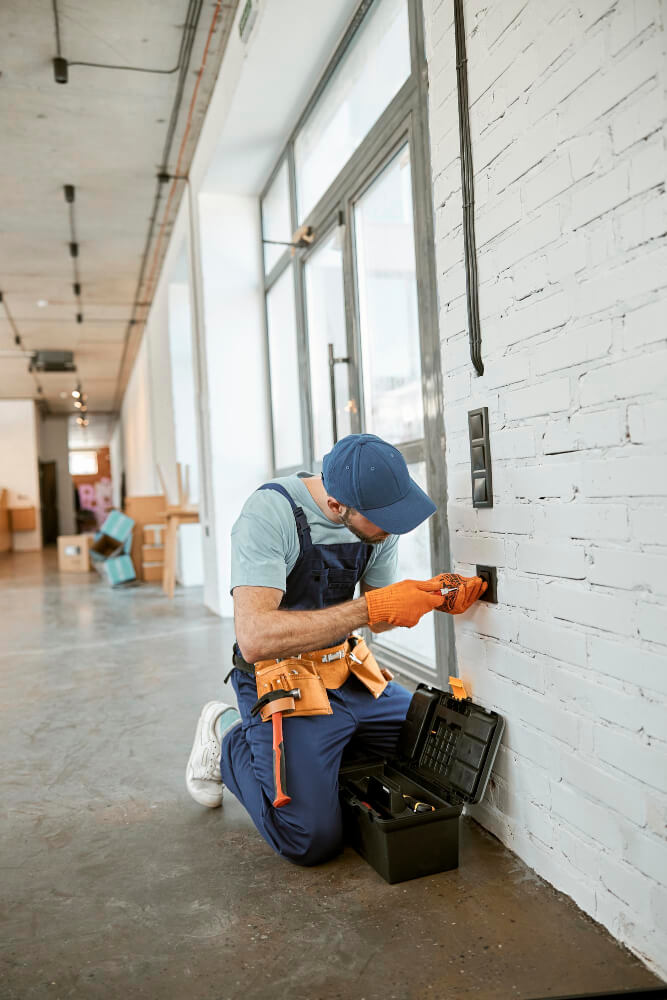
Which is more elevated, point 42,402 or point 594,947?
point 42,402

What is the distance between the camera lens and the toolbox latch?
6.28ft

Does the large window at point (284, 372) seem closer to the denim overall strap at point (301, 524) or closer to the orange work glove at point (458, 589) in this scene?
the denim overall strap at point (301, 524)

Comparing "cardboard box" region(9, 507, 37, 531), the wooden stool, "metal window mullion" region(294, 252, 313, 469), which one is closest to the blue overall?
"metal window mullion" region(294, 252, 313, 469)

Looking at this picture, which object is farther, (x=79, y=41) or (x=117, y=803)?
(x=79, y=41)

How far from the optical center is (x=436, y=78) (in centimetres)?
197

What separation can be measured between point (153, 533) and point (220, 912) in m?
7.04

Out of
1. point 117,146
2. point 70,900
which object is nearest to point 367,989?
point 70,900

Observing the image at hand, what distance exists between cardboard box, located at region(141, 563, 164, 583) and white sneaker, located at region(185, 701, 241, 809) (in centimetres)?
628

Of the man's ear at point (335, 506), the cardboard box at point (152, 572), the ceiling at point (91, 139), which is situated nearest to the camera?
the man's ear at point (335, 506)

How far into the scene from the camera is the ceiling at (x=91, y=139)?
4020 mm

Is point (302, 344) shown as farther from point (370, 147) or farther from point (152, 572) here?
point (152, 572)

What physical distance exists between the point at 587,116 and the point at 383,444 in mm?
777

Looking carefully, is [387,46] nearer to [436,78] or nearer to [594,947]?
[436,78]

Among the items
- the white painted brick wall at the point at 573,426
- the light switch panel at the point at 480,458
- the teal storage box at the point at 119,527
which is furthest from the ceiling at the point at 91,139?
the light switch panel at the point at 480,458
